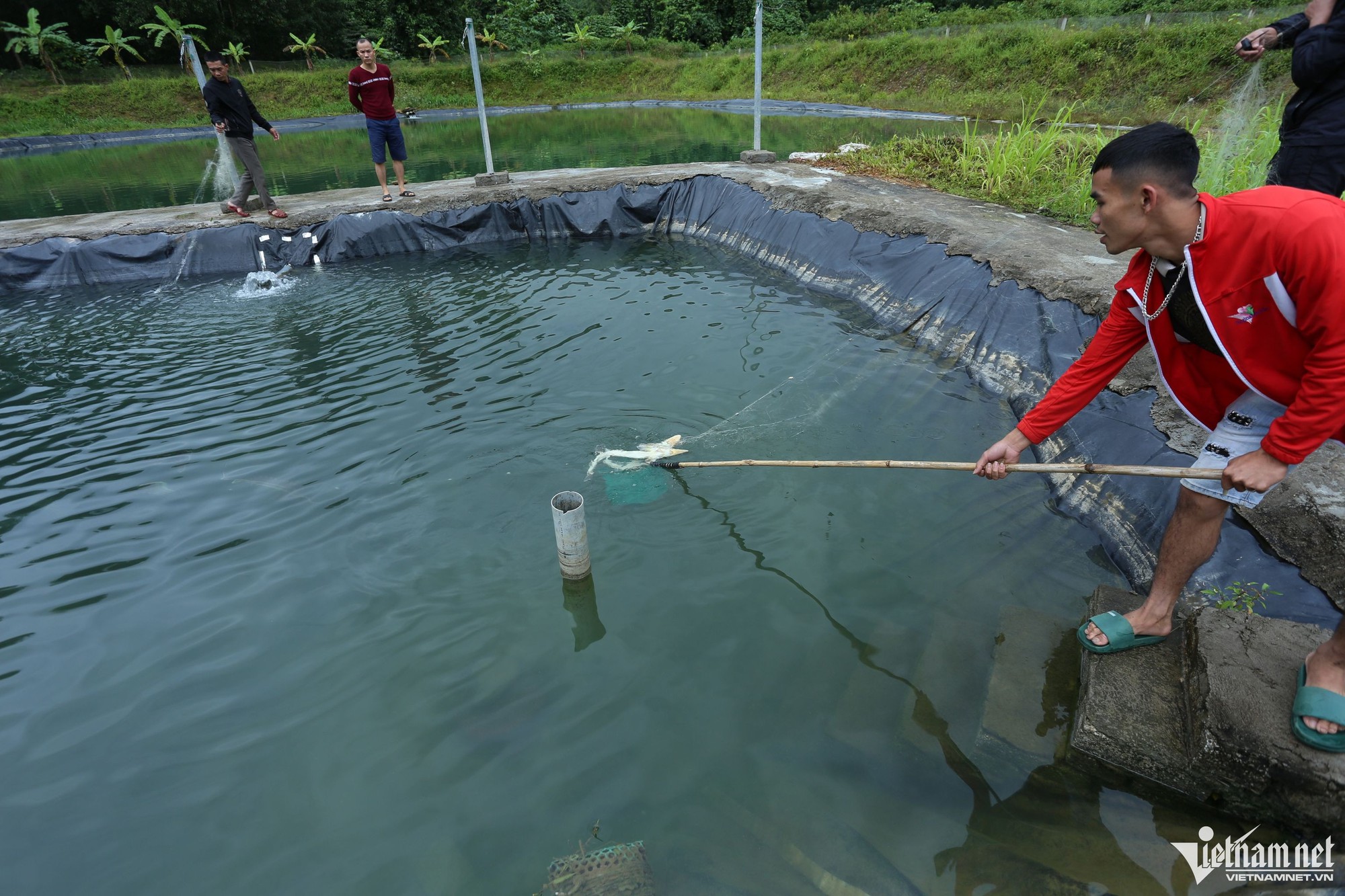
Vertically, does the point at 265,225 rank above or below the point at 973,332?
above

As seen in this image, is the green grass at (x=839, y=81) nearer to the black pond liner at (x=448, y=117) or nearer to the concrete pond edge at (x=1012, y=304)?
the black pond liner at (x=448, y=117)

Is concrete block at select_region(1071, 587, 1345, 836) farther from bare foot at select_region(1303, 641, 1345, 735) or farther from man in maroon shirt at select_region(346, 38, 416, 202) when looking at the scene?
man in maroon shirt at select_region(346, 38, 416, 202)

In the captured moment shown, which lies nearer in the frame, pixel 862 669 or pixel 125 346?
pixel 862 669

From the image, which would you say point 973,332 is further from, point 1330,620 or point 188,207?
point 188,207

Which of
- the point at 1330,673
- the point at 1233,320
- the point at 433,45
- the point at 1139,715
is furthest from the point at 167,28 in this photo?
the point at 1330,673

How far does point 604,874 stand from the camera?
2.03 meters

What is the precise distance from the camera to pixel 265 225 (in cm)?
799

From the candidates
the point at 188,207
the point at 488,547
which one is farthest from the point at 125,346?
the point at 488,547

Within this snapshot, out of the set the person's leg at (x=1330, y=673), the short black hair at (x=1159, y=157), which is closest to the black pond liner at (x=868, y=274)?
the person's leg at (x=1330, y=673)

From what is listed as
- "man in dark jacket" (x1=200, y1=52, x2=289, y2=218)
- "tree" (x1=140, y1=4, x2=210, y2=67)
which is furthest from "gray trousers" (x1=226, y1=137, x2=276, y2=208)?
"tree" (x1=140, y1=4, x2=210, y2=67)

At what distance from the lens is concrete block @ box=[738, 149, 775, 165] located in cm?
972

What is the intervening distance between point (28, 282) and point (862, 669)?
9.77 metres

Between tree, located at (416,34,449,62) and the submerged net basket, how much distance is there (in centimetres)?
3463

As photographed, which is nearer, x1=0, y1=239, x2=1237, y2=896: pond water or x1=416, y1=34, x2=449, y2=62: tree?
x1=0, y1=239, x2=1237, y2=896: pond water
